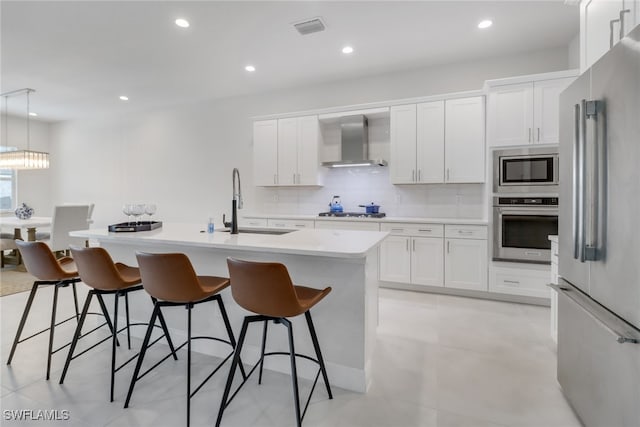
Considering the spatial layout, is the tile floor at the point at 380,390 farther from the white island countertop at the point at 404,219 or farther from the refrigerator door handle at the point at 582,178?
the white island countertop at the point at 404,219

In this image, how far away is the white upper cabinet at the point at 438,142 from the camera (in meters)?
3.89

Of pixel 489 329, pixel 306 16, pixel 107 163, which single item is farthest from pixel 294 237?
pixel 107 163

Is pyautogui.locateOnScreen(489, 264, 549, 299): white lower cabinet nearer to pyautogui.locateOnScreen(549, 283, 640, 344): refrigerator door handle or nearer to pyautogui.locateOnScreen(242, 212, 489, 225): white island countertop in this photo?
pyautogui.locateOnScreen(242, 212, 489, 225): white island countertop

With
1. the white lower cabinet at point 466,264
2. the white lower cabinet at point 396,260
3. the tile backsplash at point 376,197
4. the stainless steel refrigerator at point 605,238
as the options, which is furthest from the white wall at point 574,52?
the white lower cabinet at point 396,260

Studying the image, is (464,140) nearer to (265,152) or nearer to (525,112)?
(525,112)

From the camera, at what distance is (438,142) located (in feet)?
13.3

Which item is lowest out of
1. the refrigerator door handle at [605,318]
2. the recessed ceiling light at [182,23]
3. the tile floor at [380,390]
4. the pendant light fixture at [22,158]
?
the tile floor at [380,390]

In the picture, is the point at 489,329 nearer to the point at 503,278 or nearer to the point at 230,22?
the point at 503,278

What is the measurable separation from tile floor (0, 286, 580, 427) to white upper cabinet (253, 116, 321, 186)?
268cm

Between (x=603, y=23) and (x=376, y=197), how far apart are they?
3.09 metres

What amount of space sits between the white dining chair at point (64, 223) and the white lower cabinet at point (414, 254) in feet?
14.4

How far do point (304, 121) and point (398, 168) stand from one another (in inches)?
60.5

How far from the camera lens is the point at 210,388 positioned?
6.64 feet

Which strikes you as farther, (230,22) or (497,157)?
(497,157)
